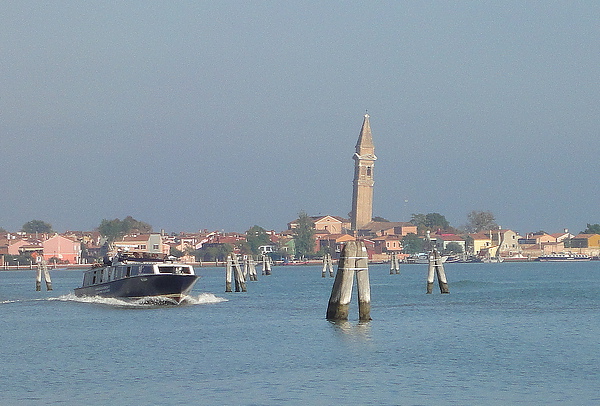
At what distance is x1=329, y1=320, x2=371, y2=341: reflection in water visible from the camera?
111 feet

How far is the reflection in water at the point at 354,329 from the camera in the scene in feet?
111

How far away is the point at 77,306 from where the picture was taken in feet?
177

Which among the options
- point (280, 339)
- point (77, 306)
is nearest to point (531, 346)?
point (280, 339)

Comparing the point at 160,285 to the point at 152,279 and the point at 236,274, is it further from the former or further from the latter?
the point at 236,274

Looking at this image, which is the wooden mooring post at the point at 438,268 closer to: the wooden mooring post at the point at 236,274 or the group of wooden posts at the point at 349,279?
the wooden mooring post at the point at 236,274

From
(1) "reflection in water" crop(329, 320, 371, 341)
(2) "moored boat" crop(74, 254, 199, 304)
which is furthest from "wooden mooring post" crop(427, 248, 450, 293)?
(1) "reflection in water" crop(329, 320, 371, 341)

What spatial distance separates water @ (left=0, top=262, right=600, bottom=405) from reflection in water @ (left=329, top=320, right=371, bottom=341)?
69 millimetres

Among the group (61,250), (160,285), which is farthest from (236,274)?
(61,250)

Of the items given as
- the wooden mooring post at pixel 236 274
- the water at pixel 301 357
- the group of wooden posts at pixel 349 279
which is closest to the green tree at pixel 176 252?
the wooden mooring post at pixel 236 274

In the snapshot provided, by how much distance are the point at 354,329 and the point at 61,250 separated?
159 meters

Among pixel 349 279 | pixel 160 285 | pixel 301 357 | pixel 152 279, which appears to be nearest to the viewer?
pixel 301 357

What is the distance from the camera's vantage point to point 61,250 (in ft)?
619

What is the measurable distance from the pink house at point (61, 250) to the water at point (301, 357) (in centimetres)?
14147

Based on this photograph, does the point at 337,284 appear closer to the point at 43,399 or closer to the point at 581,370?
the point at 581,370
